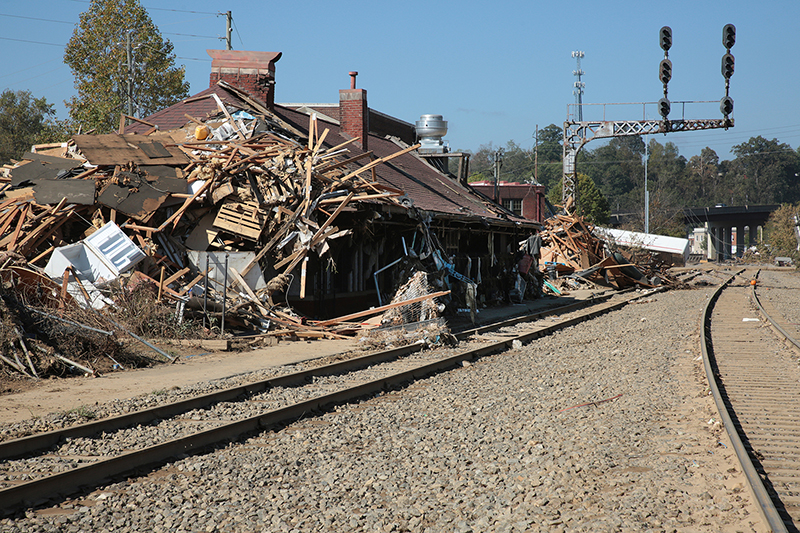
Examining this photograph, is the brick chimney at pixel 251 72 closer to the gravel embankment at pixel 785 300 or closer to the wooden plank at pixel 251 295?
the wooden plank at pixel 251 295

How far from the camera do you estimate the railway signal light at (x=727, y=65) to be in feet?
96.7

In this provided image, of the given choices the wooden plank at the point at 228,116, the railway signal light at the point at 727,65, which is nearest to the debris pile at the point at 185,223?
the wooden plank at the point at 228,116

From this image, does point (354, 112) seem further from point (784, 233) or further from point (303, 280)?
point (784, 233)

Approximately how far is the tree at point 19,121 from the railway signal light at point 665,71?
162 feet

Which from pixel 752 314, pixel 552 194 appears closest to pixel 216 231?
pixel 752 314

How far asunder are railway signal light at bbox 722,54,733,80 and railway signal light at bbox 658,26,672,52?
277cm

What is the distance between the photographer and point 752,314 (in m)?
21.3

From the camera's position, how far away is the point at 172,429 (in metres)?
7.08

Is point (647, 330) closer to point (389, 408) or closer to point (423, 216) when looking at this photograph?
point (423, 216)

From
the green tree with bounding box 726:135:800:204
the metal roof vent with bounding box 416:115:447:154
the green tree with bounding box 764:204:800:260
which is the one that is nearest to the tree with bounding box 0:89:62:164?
the metal roof vent with bounding box 416:115:447:154

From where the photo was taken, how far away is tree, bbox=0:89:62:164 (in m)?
56.8

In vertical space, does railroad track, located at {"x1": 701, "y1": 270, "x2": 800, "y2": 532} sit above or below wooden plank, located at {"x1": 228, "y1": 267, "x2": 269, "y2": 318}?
below

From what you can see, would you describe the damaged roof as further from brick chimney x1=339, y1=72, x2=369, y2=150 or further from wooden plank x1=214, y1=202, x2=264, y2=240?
wooden plank x1=214, y1=202, x2=264, y2=240

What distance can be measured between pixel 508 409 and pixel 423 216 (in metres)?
9.91
